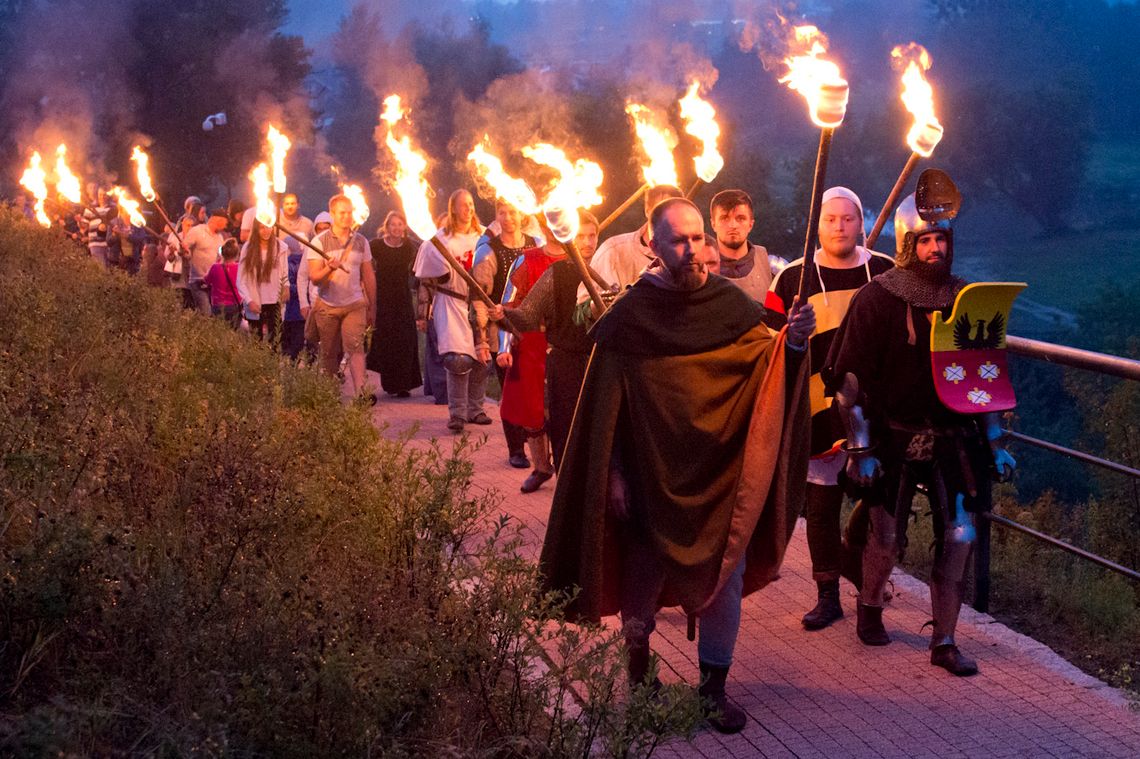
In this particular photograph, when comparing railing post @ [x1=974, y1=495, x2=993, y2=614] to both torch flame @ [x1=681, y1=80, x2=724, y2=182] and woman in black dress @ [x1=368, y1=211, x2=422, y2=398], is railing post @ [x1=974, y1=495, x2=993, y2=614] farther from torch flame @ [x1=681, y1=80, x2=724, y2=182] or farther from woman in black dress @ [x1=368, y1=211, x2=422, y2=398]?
woman in black dress @ [x1=368, y1=211, x2=422, y2=398]

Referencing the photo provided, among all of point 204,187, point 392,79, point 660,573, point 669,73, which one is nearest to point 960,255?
point 669,73

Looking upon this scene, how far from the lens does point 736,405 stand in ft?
18.5

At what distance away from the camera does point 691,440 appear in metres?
5.59

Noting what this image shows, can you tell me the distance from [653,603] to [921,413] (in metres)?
1.44

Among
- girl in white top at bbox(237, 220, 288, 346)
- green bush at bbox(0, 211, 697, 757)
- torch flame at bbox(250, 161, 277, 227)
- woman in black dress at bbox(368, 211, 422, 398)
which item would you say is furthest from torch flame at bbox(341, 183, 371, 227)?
green bush at bbox(0, 211, 697, 757)

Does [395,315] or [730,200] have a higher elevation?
[730,200]

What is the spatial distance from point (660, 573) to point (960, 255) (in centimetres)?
7675

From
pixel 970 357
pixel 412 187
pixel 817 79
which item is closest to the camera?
pixel 817 79

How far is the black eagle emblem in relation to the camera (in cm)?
623

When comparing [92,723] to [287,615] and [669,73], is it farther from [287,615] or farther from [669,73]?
[669,73]

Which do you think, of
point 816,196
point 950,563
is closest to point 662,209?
point 816,196

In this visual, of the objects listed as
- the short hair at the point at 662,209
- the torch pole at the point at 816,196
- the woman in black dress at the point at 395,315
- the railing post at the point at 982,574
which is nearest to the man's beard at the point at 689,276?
the short hair at the point at 662,209

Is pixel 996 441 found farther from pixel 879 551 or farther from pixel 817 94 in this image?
pixel 817 94

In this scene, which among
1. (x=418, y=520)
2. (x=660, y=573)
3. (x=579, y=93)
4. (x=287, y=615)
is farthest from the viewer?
(x=579, y=93)
